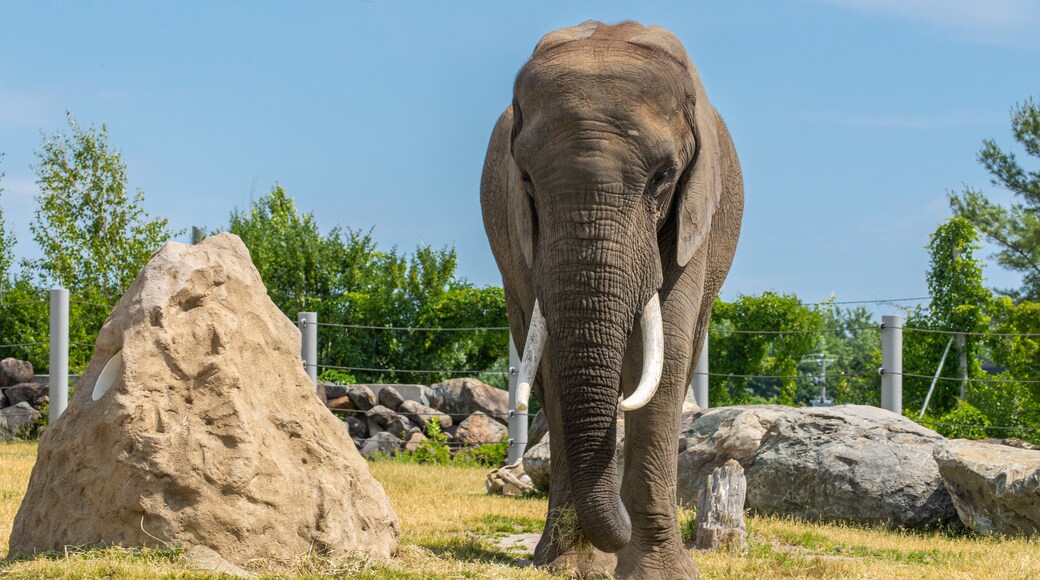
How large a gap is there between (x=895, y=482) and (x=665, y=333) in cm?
451

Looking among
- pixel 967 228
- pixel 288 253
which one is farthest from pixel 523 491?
pixel 288 253

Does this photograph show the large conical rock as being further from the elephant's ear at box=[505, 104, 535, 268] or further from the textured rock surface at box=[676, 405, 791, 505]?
the textured rock surface at box=[676, 405, 791, 505]

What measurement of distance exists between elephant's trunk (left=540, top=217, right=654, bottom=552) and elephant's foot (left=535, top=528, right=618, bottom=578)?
0.86 metres

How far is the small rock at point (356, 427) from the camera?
55.9 feet

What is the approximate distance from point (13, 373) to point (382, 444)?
5.92m

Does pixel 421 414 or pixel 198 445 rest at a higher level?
pixel 198 445

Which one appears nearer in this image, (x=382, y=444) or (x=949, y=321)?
(x=382, y=444)

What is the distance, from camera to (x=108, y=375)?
686cm

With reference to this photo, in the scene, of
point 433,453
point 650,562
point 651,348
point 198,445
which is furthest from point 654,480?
point 433,453

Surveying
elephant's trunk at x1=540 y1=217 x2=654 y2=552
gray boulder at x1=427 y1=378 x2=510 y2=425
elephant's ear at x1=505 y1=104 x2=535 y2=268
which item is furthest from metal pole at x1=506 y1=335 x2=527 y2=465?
elephant's trunk at x1=540 y1=217 x2=654 y2=552

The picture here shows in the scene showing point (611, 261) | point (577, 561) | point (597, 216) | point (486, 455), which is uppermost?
point (597, 216)

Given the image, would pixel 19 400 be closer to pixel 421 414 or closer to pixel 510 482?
pixel 421 414

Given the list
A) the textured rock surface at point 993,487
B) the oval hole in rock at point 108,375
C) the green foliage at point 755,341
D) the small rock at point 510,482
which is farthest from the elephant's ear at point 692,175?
the green foliage at point 755,341

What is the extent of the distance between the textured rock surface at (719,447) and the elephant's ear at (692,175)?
4367mm
